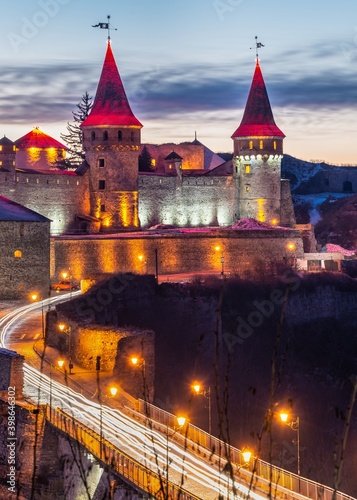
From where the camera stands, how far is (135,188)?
172ft

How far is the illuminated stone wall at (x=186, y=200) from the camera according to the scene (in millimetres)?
54125

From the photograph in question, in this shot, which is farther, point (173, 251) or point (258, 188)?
point (258, 188)

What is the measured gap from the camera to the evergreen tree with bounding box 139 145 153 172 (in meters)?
59.9

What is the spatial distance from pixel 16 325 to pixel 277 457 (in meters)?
10.4

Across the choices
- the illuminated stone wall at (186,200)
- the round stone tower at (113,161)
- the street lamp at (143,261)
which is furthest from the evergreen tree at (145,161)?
the street lamp at (143,261)

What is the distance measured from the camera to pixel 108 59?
175 feet

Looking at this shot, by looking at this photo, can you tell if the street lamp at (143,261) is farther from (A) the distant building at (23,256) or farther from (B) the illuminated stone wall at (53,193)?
(A) the distant building at (23,256)

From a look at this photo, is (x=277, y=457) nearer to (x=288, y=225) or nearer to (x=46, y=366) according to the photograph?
(x=46, y=366)

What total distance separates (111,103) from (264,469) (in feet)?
118

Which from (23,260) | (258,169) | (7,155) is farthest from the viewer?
(258,169)

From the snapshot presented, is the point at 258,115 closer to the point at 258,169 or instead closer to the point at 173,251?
the point at 258,169

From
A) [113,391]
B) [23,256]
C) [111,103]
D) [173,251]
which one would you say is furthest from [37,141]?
[113,391]

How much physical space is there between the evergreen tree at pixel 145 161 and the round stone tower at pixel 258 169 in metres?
5.45

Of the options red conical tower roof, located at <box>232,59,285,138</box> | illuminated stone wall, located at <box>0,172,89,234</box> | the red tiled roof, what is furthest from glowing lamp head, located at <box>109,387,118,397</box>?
the red tiled roof
